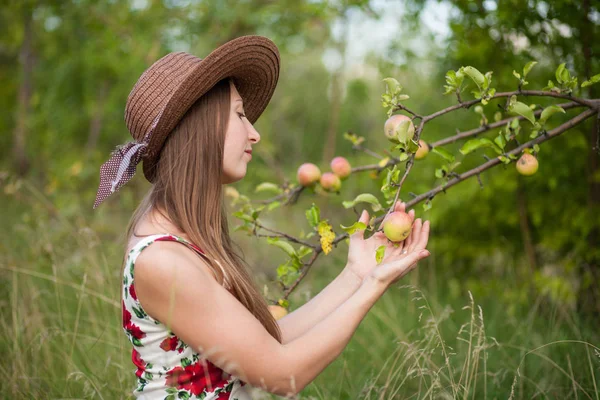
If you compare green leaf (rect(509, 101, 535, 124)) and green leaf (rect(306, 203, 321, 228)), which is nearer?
green leaf (rect(509, 101, 535, 124))

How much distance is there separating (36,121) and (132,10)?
6.90 ft

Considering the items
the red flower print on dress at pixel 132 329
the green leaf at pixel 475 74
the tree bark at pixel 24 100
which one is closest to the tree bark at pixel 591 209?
the green leaf at pixel 475 74

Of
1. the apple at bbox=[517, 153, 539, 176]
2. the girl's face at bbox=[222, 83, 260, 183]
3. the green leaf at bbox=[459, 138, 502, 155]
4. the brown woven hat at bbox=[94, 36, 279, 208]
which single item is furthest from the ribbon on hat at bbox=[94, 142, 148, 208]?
the apple at bbox=[517, 153, 539, 176]

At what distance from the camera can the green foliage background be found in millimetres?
2342

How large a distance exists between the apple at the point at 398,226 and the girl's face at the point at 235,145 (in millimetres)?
438

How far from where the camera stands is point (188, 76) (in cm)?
148

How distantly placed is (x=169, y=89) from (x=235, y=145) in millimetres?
248

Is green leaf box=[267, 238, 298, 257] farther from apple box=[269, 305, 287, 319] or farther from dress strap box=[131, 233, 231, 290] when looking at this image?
dress strap box=[131, 233, 231, 290]

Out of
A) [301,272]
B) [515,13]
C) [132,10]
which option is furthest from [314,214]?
[132,10]

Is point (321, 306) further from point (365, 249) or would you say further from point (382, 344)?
point (382, 344)

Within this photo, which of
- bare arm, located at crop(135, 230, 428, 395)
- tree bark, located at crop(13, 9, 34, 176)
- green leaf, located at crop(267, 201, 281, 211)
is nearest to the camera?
bare arm, located at crop(135, 230, 428, 395)

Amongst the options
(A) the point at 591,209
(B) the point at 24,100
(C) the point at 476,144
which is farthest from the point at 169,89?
(B) the point at 24,100

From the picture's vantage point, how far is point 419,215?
3.57 metres

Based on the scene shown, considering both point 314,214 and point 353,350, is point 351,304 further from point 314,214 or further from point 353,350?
point 353,350
